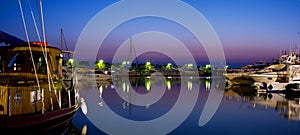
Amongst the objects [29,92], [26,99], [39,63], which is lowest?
[26,99]

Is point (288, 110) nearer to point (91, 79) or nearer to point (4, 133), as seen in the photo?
point (4, 133)

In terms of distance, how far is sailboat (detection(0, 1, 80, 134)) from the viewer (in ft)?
38.1

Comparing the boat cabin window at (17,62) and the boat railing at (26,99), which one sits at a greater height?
the boat cabin window at (17,62)

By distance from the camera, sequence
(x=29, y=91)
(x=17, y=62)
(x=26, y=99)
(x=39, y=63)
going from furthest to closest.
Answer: (x=39, y=63)
(x=17, y=62)
(x=29, y=91)
(x=26, y=99)

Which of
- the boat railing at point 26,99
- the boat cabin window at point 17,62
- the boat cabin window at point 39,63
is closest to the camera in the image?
the boat railing at point 26,99

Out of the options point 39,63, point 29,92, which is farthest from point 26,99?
point 39,63

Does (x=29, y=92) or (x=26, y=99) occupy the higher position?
(x=29, y=92)

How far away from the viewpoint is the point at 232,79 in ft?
201

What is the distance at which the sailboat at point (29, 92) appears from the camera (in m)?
11.6

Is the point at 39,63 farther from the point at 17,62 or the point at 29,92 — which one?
the point at 29,92

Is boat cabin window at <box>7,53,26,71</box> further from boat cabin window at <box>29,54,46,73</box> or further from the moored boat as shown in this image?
boat cabin window at <box>29,54,46,73</box>

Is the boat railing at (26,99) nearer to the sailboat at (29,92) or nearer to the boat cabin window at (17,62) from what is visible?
the sailboat at (29,92)

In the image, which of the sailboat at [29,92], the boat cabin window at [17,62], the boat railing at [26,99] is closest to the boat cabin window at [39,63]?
the sailboat at [29,92]

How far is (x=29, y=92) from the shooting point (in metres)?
12.9
